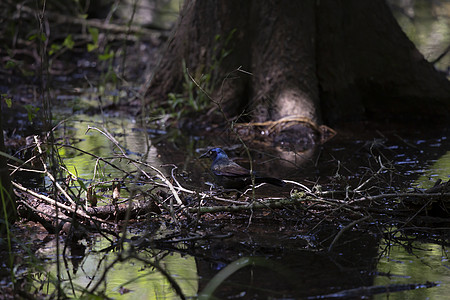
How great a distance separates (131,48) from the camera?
13.0 m

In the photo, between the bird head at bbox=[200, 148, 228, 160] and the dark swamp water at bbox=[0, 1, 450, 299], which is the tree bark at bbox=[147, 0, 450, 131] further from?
the bird head at bbox=[200, 148, 228, 160]

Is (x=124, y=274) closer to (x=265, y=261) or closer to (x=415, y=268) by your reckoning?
(x=265, y=261)

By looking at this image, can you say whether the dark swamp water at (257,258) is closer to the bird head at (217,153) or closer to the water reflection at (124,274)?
the water reflection at (124,274)

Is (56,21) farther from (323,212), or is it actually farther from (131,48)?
(323,212)

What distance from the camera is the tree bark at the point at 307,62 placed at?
7488 mm

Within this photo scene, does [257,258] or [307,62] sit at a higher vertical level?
[307,62]

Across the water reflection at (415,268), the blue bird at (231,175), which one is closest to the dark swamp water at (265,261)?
the water reflection at (415,268)

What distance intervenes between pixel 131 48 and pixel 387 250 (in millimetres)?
10206

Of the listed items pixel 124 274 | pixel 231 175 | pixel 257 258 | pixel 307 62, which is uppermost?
pixel 307 62

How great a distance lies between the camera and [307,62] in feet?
24.8

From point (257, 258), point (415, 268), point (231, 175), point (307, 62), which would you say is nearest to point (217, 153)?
point (231, 175)

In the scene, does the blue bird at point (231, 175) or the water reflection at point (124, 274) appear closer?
the water reflection at point (124, 274)

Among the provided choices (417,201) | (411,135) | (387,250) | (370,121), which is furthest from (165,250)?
(370,121)

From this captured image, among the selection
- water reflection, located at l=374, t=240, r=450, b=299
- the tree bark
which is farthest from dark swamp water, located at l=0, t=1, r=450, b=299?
the tree bark
